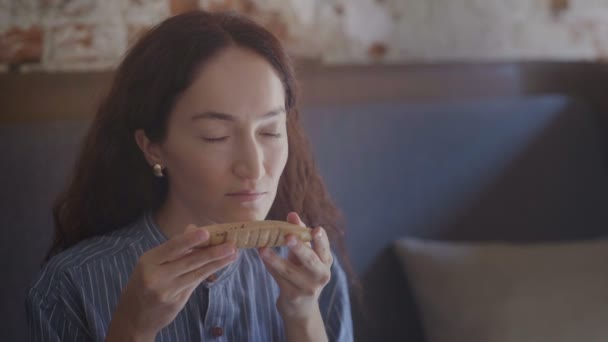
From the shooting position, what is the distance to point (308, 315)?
101cm

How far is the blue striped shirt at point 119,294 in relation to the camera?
98 cm

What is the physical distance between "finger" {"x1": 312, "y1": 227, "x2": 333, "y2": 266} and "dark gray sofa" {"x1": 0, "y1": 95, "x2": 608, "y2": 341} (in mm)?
592

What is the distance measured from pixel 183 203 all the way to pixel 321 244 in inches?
9.6

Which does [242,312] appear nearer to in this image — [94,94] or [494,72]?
[94,94]

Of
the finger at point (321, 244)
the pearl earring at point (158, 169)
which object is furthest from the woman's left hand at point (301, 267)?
the pearl earring at point (158, 169)

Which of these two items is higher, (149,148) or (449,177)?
(149,148)

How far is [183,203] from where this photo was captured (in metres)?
1.04

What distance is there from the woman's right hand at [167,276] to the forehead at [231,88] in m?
0.17

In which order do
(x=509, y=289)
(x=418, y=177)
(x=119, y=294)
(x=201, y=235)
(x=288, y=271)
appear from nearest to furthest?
(x=201, y=235) < (x=288, y=271) < (x=119, y=294) < (x=509, y=289) < (x=418, y=177)

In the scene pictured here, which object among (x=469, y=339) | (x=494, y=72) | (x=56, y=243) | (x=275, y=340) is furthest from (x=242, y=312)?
(x=494, y=72)

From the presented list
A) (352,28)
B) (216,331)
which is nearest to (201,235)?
(216,331)

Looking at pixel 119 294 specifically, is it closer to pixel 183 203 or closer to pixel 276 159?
pixel 183 203

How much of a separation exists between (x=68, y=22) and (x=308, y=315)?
2.78 ft

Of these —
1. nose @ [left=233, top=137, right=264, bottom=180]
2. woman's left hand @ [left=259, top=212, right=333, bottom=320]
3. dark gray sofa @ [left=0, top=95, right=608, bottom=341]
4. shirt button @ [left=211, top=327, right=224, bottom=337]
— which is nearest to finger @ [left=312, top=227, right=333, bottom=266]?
woman's left hand @ [left=259, top=212, right=333, bottom=320]
